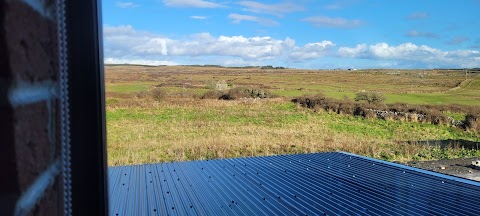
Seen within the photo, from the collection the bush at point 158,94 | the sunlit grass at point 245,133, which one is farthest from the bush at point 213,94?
the sunlit grass at point 245,133

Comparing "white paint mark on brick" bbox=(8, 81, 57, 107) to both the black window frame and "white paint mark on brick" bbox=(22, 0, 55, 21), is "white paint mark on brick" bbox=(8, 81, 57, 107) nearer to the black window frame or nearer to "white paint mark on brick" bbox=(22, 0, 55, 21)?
"white paint mark on brick" bbox=(22, 0, 55, 21)

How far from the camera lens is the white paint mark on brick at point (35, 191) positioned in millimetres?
474

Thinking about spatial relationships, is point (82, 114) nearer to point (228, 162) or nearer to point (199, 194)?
point (199, 194)

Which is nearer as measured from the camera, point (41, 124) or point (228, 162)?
point (41, 124)

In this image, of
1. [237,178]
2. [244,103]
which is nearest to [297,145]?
[237,178]

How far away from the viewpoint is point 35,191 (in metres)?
0.53

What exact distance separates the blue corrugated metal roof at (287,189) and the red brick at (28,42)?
475cm

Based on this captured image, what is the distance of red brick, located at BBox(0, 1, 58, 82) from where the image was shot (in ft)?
1.45

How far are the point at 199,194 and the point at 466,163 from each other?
1430cm

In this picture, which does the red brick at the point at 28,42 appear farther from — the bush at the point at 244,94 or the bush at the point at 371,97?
the bush at the point at 244,94

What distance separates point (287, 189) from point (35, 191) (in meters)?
6.05

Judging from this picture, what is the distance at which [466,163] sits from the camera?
17078mm

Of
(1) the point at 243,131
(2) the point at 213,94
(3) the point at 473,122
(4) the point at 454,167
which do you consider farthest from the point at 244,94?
(4) the point at 454,167

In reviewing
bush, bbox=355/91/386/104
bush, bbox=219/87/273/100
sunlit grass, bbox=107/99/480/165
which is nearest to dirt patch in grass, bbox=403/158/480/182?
sunlit grass, bbox=107/99/480/165
